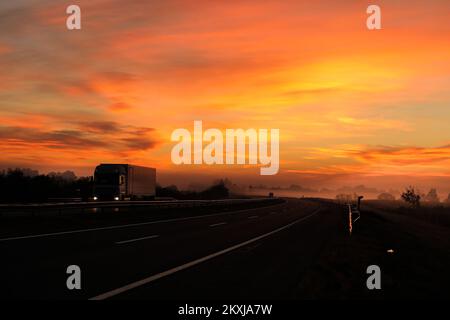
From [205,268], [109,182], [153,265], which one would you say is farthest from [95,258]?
[109,182]

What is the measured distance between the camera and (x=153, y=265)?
11.0 metres

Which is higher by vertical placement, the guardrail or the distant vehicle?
the distant vehicle

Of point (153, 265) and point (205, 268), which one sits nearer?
point (205, 268)

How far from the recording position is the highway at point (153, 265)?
823cm

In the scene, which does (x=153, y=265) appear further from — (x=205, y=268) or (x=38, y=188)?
(x=38, y=188)

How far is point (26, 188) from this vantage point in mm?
52094

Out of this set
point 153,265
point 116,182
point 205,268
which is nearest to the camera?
point 205,268

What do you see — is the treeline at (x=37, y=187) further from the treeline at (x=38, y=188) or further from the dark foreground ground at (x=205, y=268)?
the dark foreground ground at (x=205, y=268)

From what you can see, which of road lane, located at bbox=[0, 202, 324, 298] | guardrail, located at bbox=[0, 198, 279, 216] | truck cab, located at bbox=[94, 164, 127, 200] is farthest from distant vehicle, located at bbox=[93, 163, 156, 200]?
road lane, located at bbox=[0, 202, 324, 298]

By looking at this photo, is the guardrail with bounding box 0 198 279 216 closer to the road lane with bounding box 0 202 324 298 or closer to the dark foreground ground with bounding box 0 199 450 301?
the dark foreground ground with bounding box 0 199 450 301

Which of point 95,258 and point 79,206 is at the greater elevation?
point 79,206

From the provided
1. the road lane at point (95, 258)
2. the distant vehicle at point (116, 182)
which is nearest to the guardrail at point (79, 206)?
the distant vehicle at point (116, 182)

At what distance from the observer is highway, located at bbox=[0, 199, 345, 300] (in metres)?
8.23

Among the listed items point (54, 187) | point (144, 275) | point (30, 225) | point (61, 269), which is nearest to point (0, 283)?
point (61, 269)
